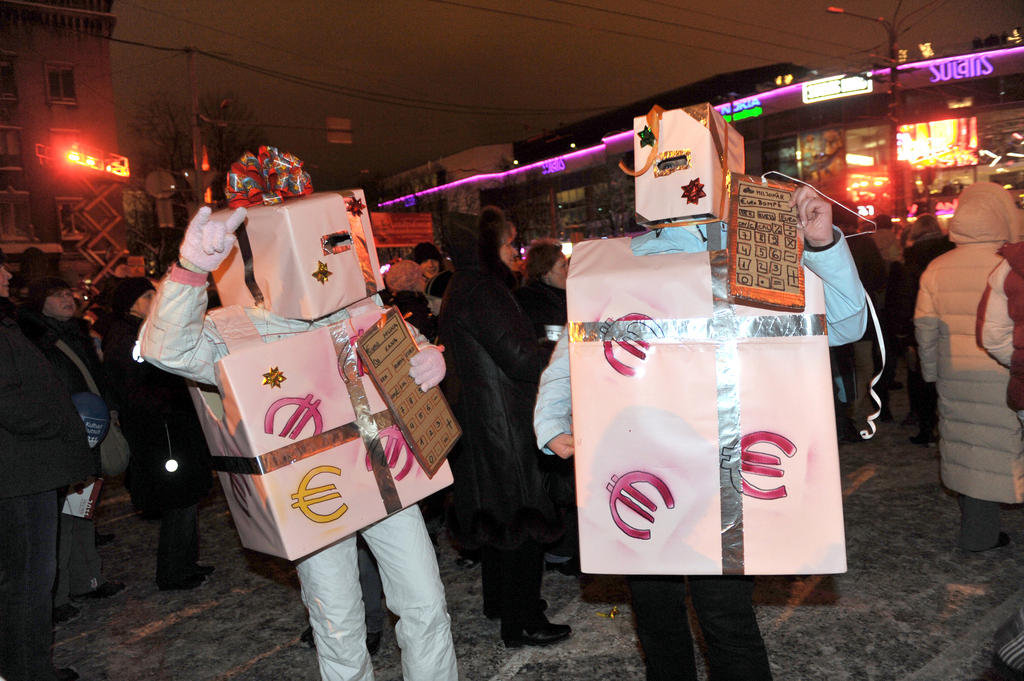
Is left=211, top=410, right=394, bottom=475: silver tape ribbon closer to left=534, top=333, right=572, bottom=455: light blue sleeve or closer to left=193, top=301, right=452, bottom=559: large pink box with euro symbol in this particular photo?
left=193, top=301, right=452, bottom=559: large pink box with euro symbol

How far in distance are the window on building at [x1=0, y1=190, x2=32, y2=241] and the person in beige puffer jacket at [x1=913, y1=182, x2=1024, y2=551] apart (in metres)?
36.3

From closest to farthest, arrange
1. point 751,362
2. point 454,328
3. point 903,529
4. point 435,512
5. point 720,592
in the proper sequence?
point 751,362 < point 720,592 < point 454,328 < point 903,529 < point 435,512

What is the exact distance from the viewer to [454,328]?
3.68 metres

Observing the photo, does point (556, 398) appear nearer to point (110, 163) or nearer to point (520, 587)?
point (520, 587)

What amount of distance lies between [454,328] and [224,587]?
8.72 feet

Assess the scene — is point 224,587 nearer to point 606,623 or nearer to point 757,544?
point 606,623

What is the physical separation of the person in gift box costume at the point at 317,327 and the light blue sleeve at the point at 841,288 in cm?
140

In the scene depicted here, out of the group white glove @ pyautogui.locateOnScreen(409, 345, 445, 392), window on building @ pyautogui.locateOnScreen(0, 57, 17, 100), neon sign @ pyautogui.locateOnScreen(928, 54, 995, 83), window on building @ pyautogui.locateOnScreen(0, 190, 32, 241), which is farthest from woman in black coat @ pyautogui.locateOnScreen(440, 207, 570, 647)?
window on building @ pyautogui.locateOnScreen(0, 57, 17, 100)

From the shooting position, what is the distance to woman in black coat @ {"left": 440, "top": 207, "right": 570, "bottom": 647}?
3.56 metres

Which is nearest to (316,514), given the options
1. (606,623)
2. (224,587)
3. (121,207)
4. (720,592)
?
(720,592)

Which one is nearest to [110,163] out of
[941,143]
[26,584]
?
[26,584]

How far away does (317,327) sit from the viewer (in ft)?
8.93

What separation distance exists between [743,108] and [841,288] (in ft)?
110

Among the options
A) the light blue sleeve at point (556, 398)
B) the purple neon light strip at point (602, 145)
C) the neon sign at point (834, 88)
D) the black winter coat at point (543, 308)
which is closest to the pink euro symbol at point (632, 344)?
the light blue sleeve at point (556, 398)
